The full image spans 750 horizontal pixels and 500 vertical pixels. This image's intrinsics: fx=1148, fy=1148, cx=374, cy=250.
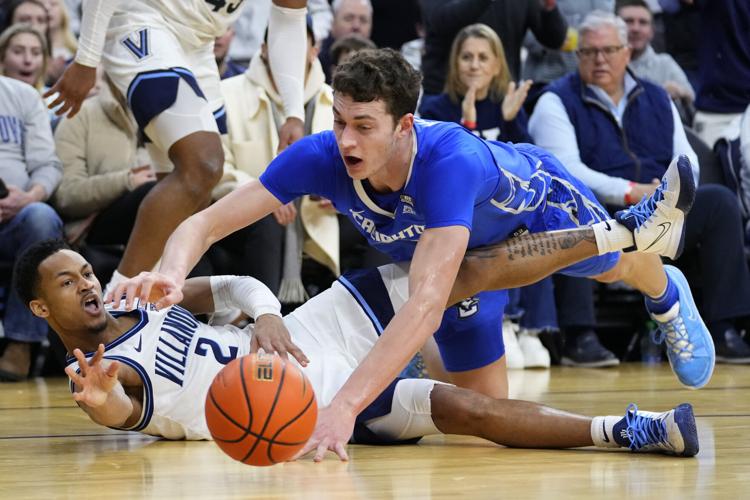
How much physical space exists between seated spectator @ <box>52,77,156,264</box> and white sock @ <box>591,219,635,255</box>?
2996 millimetres

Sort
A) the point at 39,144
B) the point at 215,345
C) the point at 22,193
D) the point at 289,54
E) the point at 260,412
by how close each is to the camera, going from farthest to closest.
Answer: the point at 39,144
the point at 22,193
the point at 289,54
the point at 215,345
the point at 260,412

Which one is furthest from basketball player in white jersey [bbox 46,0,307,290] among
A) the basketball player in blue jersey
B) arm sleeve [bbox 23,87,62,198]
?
arm sleeve [bbox 23,87,62,198]

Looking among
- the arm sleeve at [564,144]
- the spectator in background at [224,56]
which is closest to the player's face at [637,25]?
the arm sleeve at [564,144]

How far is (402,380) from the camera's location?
355cm

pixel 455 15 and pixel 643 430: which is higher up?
pixel 455 15

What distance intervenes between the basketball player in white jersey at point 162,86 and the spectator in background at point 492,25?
2558mm

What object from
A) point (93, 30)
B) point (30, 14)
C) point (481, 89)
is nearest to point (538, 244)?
point (93, 30)

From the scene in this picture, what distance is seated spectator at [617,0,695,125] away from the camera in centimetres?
782

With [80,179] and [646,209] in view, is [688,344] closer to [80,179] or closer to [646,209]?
[646,209]

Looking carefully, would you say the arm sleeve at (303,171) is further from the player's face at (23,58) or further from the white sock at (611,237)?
the player's face at (23,58)

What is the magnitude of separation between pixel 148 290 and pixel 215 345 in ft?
1.90

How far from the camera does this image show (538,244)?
3.83 metres

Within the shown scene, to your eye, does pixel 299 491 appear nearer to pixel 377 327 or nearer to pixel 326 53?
pixel 377 327

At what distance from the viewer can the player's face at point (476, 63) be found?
22.3 feet
